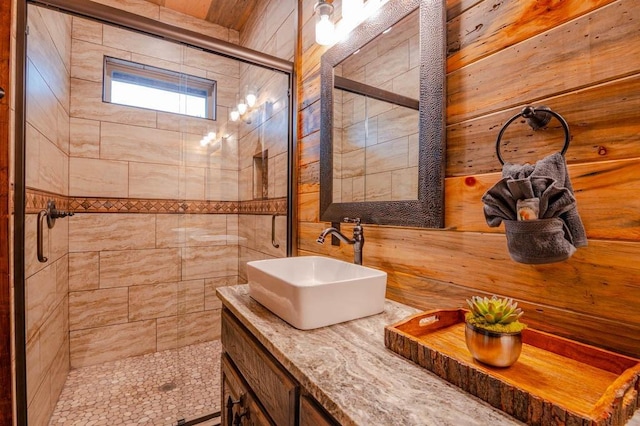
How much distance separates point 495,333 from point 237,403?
83 centimetres

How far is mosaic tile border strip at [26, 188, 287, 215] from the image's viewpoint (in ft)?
6.73

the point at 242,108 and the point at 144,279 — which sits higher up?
the point at 242,108

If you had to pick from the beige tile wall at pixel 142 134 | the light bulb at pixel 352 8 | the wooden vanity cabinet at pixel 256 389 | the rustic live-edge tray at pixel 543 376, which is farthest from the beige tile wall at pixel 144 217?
the rustic live-edge tray at pixel 543 376

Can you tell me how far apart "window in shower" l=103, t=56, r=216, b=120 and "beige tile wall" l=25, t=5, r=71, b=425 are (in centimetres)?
27

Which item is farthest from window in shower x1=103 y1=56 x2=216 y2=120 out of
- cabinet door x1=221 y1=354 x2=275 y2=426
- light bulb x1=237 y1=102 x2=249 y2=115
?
cabinet door x1=221 y1=354 x2=275 y2=426

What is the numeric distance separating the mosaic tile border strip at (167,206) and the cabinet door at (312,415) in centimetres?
136

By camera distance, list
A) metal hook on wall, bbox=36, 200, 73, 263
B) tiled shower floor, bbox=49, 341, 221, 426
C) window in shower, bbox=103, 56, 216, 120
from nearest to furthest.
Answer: metal hook on wall, bbox=36, 200, 73, 263 < tiled shower floor, bbox=49, 341, 221, 426 < window in shower, bbox=103, 56, 216, 120

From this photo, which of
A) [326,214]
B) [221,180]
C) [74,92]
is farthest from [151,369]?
[74,92]

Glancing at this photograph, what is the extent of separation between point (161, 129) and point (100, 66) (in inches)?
21.6

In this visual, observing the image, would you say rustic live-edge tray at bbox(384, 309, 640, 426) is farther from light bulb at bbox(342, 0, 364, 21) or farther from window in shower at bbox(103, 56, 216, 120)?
window in shower at bbox(103, 56, 216, 120)

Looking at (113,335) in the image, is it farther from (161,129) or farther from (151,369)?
(161,129)

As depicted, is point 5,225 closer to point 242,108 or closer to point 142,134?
point 142,134

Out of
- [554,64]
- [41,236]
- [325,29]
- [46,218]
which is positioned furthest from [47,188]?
[554,64]

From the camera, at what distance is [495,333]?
0.59 metres
